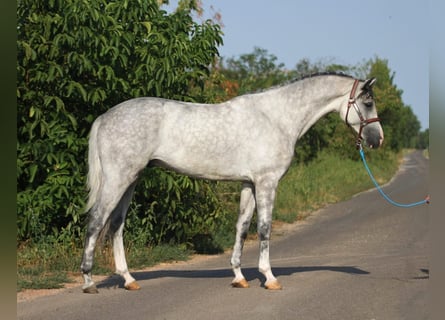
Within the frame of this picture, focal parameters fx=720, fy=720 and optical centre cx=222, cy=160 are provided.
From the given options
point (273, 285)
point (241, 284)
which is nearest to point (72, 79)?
point (241, 284)

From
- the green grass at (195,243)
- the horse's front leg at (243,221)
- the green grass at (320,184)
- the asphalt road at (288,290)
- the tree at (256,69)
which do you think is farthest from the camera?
the tree at (256,69)

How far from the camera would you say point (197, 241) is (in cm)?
1236

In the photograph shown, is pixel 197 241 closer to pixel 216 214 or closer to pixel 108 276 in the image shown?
pixel 216 214

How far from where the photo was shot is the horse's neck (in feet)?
27.6

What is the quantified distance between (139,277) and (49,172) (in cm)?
229

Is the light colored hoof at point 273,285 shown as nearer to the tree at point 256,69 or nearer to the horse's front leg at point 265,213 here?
the horse's front leg at point 265,213

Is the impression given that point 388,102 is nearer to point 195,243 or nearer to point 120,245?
point 195,243

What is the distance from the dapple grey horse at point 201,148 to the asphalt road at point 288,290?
0.42m

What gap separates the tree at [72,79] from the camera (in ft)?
33.0

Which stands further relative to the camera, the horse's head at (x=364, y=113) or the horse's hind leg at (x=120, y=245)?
the horse's head at (x=364, y=113)

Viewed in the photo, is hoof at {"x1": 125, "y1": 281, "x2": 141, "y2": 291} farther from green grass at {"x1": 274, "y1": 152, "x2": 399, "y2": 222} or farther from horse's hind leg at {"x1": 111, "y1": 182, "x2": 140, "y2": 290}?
green grass at {"x1": 274, "y1": 152, "x2": 399, "y2": 222}

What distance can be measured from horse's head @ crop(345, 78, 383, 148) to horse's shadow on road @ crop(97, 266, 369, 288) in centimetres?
178

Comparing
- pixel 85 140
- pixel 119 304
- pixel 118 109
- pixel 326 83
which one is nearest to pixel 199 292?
pixel 119 304

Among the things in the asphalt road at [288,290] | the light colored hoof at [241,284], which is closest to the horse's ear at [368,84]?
the asphalt road at [288,290]
